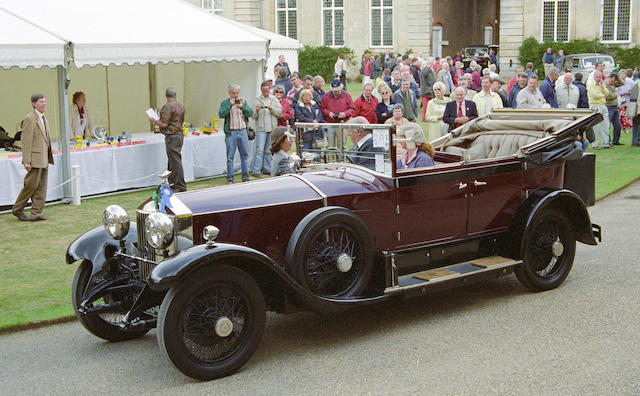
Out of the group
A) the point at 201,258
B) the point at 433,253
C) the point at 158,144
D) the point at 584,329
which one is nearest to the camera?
the point at 201,258

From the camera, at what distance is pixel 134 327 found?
5855 millimetres

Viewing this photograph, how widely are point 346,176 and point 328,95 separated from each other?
8.31 m

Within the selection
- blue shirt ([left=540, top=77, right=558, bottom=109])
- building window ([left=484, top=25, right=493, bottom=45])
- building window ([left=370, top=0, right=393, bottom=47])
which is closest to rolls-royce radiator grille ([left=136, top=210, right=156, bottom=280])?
blue shirt ([left=540, top=77, right=558, bottom=109])

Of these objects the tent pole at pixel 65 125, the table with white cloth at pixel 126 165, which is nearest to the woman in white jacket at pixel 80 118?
the table with white cloth at pixel 126 165

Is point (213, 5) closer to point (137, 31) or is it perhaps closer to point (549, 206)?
point (137, 31)

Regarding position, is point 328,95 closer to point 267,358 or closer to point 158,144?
point 158,144

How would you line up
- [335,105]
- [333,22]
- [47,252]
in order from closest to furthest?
[47,252] → [335,105] → [333,22]

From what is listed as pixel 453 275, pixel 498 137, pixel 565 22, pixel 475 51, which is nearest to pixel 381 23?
pixel 475 51

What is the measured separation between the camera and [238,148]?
1418 centimetres

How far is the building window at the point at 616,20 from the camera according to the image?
3766 centimetres

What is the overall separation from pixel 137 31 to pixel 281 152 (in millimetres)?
7177

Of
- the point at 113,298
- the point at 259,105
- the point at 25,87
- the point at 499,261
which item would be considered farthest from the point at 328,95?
the point at 113,298

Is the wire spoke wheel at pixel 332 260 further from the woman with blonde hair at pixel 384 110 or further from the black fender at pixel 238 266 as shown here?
the woman with blonde hair at pixel 384 110

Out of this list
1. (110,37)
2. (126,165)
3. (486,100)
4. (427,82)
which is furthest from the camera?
(427,82)
